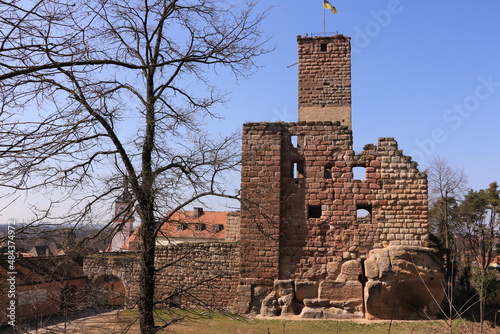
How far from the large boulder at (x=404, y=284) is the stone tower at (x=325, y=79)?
17.8 ft

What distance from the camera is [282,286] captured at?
11102mm

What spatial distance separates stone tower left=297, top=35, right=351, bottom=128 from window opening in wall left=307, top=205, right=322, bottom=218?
13.0 ft

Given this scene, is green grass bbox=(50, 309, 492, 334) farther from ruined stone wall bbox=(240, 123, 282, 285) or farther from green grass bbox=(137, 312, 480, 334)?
ruined stone wall bbox=(240, 123, 282, 285)

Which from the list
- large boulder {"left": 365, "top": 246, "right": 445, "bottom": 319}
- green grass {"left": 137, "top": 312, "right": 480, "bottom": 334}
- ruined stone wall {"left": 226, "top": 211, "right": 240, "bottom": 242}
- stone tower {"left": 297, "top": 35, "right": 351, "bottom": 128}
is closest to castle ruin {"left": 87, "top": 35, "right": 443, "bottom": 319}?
large boulder {"left": 365, "top": 246, "right": 445, "bottom": 319}

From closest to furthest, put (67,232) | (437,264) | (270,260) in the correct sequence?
(67,232) < (437,264) < (270,260)

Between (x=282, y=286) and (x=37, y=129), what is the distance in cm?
898

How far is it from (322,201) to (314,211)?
478 millimetres

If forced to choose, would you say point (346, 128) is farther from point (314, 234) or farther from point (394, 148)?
point (314, 234)

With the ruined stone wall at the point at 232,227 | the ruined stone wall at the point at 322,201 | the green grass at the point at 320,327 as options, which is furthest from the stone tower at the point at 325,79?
the green grass at the point at 320,327

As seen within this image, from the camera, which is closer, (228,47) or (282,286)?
(228,47)

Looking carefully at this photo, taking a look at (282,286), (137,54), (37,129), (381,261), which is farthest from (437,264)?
(37,129)

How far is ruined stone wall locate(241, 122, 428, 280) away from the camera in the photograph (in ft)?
36.7

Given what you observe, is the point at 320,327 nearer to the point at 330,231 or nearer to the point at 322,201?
the point at 330,231

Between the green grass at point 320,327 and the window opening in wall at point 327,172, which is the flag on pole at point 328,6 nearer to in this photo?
the window opening in wall at point 327,172
